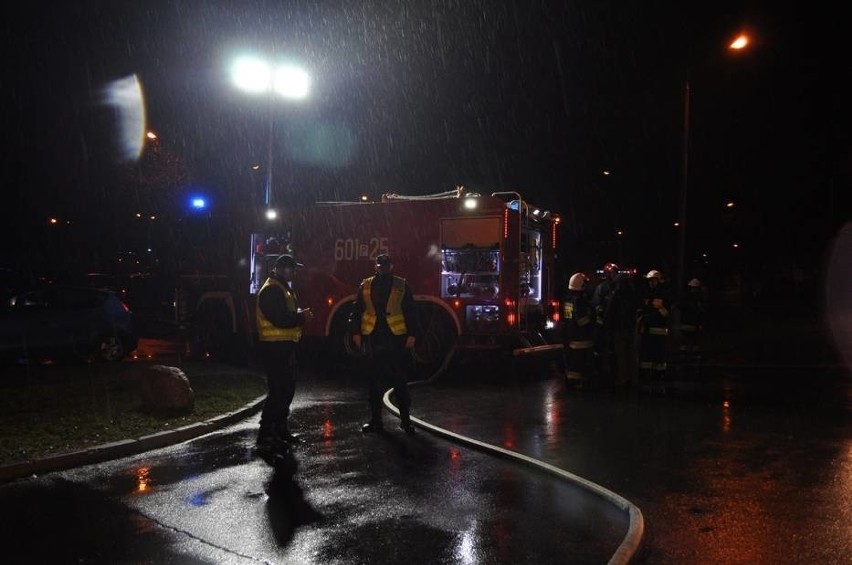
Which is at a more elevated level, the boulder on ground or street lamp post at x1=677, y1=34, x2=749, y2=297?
street lamp post at x1=677, y1=34, x2=749, y2=297

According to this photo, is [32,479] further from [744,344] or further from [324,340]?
[744,344]

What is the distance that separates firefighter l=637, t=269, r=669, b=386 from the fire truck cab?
195cm

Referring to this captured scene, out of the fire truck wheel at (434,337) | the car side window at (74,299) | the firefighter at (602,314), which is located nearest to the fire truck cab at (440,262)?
the fire truck wheel at (434,337)

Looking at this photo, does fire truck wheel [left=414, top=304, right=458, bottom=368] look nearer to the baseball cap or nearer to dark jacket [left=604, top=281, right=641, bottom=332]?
dark jacket [left=604, top=281, right=641, bottom=332]

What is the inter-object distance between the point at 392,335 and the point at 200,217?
26.4 ft

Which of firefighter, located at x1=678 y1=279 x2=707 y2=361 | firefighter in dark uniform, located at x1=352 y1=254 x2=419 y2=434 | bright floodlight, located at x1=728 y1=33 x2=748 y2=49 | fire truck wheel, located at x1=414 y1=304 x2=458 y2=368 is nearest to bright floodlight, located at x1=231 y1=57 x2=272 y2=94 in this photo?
fire truck wheel, located at x1=414 y1=304 x2=458 y2=368

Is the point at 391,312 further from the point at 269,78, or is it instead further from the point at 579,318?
the point at 269,78

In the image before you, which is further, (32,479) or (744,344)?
(744,344)

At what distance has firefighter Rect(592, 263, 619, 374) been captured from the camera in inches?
415

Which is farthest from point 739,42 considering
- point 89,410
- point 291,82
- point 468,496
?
point 89,410

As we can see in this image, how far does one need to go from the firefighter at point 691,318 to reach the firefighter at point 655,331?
3.11 m

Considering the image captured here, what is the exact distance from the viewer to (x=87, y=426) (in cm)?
732

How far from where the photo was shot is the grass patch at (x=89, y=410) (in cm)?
670

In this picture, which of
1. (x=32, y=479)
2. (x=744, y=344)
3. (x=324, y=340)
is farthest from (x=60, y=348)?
(x=744, y=344)
